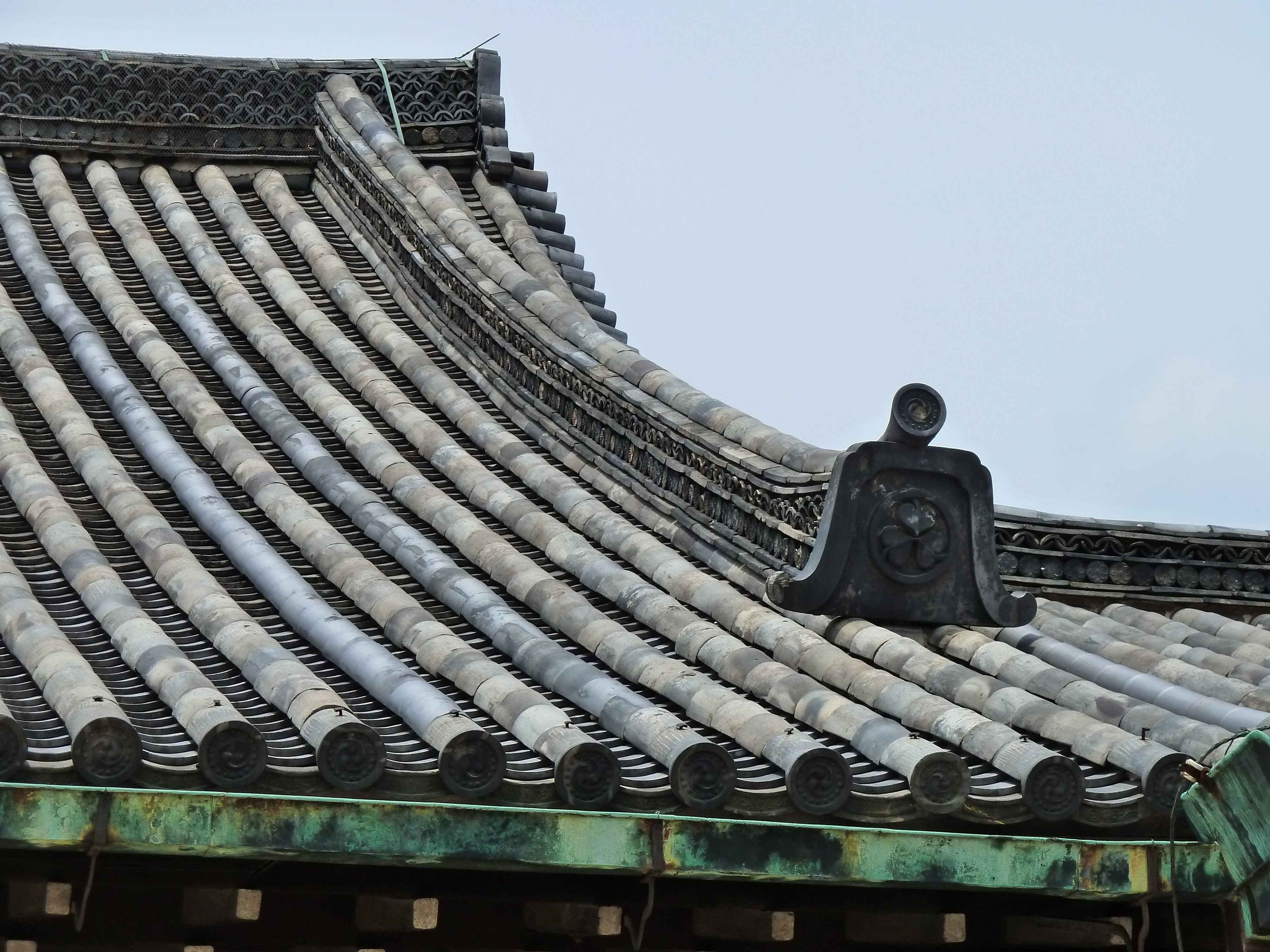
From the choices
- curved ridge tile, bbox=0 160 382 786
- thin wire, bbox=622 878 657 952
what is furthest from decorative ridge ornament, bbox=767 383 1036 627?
curved ridge tile, bbox=0 160 382 786

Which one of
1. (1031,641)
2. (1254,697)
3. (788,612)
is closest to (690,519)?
(788,612)

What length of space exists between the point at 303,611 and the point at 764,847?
2.06 meters

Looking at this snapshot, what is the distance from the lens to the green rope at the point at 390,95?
10.9 meters

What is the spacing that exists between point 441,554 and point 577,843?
2.45 metres

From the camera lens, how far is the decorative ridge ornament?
664cm

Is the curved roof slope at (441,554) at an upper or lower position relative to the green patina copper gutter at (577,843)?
upper

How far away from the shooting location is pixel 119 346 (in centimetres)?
880

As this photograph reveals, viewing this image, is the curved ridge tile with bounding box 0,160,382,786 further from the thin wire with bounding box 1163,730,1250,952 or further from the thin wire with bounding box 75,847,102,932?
the thin wire with bounding box 1163,730,1250,952

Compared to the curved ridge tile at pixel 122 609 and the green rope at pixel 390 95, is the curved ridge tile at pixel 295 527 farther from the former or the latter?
the green rope at pixel 390 95

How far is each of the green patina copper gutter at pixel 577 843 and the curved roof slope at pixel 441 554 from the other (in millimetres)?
105

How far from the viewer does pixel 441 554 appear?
7.31 m

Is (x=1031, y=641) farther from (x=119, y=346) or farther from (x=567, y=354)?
(x=119, y=346)

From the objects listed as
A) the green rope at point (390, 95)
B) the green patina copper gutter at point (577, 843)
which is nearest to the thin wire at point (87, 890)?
the green patina copper gutter at point (577, 843)

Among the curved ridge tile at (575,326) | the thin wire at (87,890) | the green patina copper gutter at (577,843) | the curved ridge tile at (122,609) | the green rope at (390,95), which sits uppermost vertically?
the green rope at (390,95)
